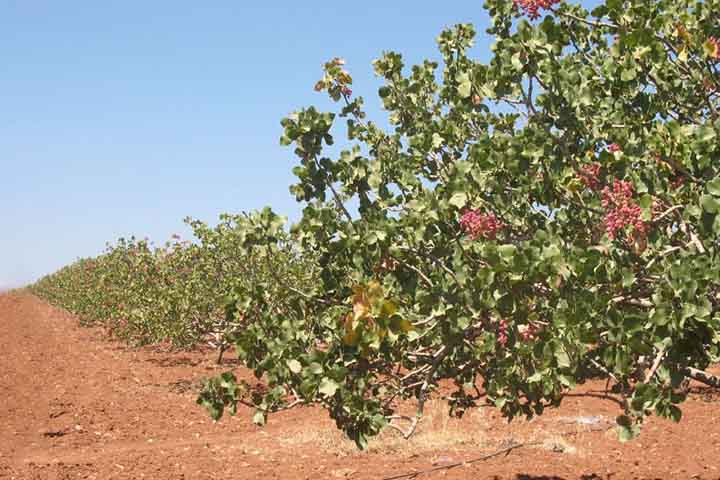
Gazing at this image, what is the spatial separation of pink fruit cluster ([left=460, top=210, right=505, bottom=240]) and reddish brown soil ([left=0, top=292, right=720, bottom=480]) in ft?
13.2

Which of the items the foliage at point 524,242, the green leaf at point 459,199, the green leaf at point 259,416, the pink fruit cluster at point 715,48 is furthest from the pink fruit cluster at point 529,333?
the pink fruit cluster at point 715,48

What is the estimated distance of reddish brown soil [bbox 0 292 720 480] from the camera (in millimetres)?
8031

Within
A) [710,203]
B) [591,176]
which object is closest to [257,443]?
[591,176]

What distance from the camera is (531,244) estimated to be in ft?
12.5

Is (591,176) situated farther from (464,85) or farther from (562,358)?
(562,358)

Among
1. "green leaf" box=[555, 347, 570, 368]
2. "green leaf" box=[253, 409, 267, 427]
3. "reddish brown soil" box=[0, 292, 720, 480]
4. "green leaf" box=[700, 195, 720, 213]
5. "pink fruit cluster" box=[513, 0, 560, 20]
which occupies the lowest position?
"reddish brown soil" box=[0, 292, 720, 480]

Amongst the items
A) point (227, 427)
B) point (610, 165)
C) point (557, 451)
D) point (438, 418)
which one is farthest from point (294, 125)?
point (227, 427)

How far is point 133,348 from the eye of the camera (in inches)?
950

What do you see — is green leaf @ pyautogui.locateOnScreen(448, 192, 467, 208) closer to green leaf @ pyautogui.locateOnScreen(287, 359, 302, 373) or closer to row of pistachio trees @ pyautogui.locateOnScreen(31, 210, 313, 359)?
green leaf @ pyautogui.locateOnScreen(287, 359, 302, 373)

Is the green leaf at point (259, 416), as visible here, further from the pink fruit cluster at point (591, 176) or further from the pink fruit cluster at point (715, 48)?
the pink fruit cluster at point (715, 48)

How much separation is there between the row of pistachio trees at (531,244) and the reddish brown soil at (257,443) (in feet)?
11.3

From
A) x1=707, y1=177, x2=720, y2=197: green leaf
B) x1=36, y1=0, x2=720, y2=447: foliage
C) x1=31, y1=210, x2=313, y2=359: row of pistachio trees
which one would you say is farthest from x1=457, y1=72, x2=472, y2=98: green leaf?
x1=31, y1=210, x2=313, y2=359: row of pistachio trees

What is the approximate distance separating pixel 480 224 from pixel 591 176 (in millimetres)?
730

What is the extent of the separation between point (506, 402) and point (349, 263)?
1.31 m
